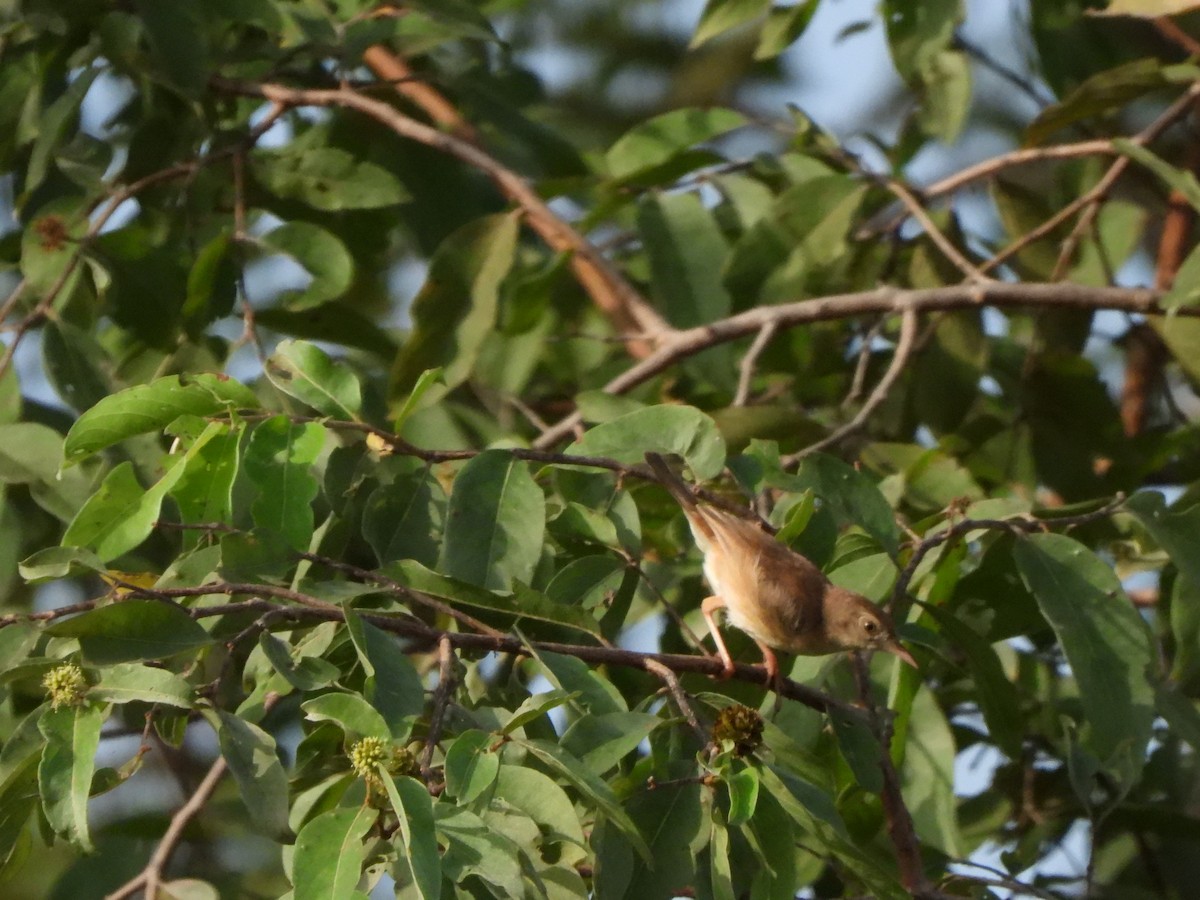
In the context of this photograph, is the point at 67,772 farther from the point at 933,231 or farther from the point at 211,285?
the point at 933,231

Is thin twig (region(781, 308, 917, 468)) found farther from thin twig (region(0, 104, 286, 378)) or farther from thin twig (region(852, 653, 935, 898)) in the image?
thin twig (region(0, 104, 286, 378))

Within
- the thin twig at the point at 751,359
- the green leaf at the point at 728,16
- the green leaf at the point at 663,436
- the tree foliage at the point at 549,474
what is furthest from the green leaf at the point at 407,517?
the green leaf at the point at 728,16

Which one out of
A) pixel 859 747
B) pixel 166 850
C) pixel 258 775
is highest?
pixel 258 775

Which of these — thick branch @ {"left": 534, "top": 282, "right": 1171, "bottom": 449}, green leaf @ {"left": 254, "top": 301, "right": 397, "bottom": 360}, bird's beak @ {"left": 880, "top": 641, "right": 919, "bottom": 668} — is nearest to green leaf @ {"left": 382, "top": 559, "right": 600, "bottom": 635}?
bird's beak @ {"left": 880, "top": 641, "right": 919, "bottom": 668}

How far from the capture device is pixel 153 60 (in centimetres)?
353

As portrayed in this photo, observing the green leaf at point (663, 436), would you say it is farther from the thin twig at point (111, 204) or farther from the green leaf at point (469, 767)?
the thin twig at point (111, 204)

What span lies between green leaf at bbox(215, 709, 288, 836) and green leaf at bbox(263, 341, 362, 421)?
60 cm

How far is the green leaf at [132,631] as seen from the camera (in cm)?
193

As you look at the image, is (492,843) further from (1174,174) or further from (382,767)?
(1174,174)

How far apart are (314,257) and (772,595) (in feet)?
4.90

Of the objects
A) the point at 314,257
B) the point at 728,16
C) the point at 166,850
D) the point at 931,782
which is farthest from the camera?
the point at 728,16

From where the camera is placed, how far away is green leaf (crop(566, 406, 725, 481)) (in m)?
2.52

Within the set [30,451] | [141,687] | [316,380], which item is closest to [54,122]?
[30,451]

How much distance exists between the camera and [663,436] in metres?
2.55
